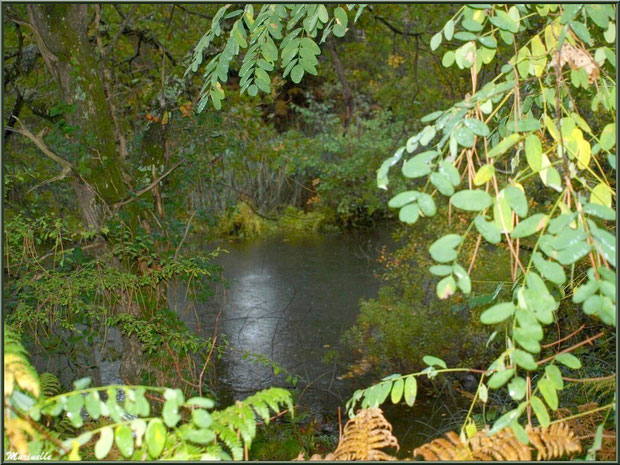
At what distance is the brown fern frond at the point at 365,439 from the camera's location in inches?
67.6

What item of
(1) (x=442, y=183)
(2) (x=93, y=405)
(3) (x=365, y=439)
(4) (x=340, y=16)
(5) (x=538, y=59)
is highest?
(4) (x=340, y=16)

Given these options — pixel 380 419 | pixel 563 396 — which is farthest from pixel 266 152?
pixel 380 419

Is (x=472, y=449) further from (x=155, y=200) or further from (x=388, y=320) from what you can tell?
(x=388, y=320)

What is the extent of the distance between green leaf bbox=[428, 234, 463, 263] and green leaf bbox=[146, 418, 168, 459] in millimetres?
573

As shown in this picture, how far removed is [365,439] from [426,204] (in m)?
Answer: 0.85

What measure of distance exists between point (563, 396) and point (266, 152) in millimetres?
2881

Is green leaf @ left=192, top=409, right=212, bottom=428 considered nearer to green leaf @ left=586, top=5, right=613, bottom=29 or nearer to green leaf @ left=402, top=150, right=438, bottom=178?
green leaf @ left=402, top=150, right=438, bottom=178

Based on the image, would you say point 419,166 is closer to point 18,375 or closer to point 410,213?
point 410,213

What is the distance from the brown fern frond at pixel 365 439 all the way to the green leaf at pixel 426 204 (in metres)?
0.76

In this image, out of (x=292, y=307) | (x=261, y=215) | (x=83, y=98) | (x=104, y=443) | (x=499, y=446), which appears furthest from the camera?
(x=292, y=307)

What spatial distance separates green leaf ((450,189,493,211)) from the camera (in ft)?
3.84

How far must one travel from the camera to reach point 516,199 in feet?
3.93

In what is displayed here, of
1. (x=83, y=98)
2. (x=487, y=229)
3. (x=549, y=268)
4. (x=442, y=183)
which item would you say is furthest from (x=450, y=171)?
(x=83, y=98)

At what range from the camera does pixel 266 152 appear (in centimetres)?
523
